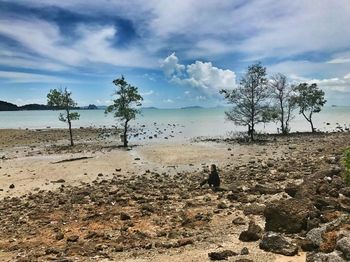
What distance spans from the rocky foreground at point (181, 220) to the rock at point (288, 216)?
31 mm

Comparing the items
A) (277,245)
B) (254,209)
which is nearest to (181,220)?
(254,209)

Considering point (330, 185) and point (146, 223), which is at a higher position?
point (330, 185)

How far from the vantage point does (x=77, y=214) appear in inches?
727

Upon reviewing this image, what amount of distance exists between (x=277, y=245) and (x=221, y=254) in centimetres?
159

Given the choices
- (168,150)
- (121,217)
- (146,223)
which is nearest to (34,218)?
(121,217)

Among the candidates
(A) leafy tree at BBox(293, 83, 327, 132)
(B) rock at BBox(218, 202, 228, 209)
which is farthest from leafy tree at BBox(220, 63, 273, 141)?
(B) rock at BBox(218, 202, 228, 209)

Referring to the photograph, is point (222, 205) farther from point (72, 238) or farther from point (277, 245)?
point (72, 238)

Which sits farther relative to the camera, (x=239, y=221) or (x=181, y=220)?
(x=181, y=220)

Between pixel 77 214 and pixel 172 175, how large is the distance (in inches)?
467

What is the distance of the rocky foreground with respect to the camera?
11.6 metres

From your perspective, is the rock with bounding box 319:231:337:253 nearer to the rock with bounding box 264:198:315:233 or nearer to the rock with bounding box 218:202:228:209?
the rock with bounding box 264:198:315:233

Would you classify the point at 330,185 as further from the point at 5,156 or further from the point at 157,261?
the point at 5,156

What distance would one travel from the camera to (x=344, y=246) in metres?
9.16

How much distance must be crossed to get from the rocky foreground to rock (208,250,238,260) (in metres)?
0.03
